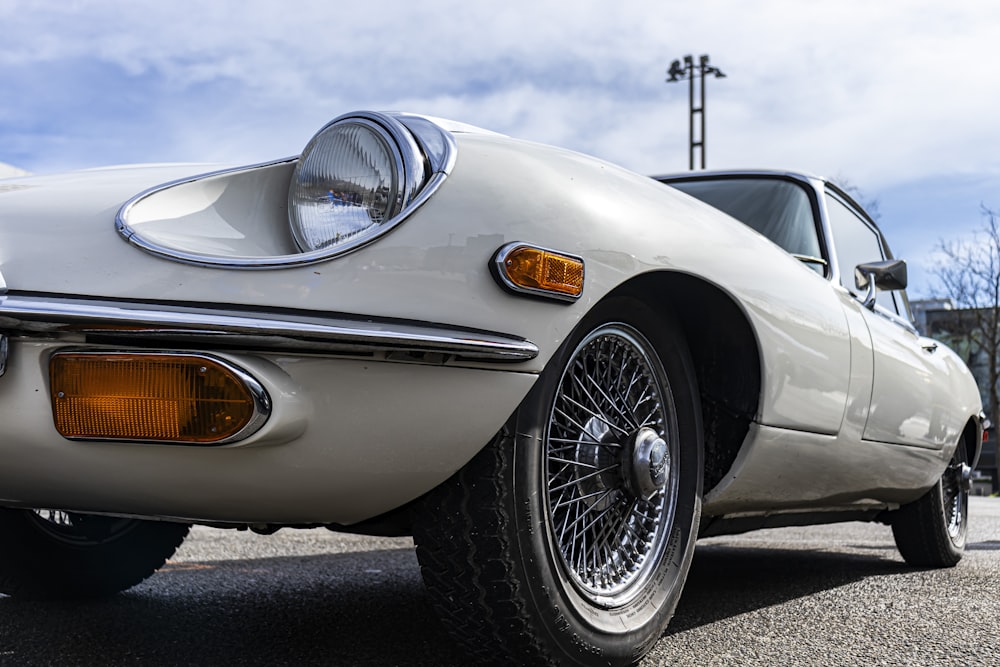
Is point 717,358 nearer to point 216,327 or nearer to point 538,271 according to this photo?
point 538,271

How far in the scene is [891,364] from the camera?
3283 mm

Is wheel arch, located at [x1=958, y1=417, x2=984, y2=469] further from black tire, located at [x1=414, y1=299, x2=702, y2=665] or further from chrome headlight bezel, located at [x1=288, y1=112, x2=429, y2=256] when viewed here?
chrome headlight bezel, located at [x1=288, y1=112, x2=429, y2=256]

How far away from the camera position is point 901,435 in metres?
3.39

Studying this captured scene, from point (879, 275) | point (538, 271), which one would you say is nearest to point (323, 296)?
point (538, 271)

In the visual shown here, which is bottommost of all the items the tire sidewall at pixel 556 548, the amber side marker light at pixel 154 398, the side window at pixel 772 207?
the tire sidewall at pixel 556 548

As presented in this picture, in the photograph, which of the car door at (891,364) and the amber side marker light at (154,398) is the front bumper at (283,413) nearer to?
the amber side marker light at (154,398)

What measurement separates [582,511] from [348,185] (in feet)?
2.59

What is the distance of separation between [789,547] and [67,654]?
377cm

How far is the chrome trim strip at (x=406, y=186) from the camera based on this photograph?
5.65ft

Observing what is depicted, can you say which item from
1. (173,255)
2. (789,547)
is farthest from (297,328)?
(789,547)

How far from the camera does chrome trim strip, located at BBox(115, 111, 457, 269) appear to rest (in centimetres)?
172

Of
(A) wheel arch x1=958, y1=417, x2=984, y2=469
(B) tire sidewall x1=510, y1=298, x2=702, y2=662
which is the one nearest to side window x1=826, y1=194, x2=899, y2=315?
(A) wheel arch x1=958, y1=417, x2=984, y2=469

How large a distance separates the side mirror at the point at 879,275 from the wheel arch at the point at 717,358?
123 cm

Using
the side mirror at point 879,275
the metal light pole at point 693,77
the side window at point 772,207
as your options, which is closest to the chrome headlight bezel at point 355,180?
the side window at point 772,207
